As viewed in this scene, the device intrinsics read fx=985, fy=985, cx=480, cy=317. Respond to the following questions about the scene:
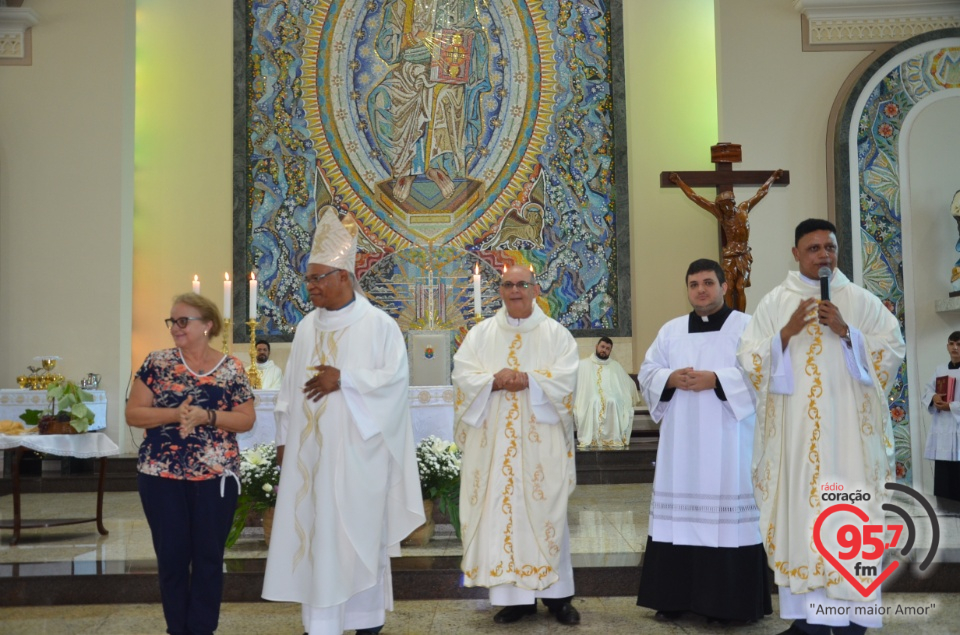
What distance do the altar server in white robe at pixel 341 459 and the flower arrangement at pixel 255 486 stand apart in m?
1.84

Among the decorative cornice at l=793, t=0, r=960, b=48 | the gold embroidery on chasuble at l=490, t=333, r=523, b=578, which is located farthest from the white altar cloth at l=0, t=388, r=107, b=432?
the decorative cornice at l=793, t=0, r=960, b=48

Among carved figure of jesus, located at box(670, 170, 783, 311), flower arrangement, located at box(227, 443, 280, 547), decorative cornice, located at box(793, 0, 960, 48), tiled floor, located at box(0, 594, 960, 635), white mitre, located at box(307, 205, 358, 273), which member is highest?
decorative cornice, located at box(793, 0, 960, 48)

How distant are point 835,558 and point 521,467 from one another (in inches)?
61.3

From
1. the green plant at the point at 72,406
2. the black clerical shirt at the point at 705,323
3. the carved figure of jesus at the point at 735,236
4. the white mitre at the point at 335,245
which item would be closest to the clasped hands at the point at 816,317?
the black clerical shirt at the point at 705,323

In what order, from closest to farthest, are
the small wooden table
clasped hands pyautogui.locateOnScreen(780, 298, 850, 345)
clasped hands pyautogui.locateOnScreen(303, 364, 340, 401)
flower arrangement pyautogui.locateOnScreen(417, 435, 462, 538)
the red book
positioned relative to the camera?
clasped hands pyautogui.locateOnScreen(780, 298, 850, 345)
clasped hands pyautogui.locateOnScreen(303, 364, 340, 401)
flower arrangement pyautogui.locateOnScreen(417, 435, 462, 538)
the small wooden table
the red book

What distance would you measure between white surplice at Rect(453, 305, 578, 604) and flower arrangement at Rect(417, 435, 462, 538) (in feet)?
4.66

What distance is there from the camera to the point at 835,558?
4145 millimetres

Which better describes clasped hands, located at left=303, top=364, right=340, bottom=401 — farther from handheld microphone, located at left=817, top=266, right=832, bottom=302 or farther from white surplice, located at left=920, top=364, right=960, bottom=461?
white surplice, located at left=920, top=364, right=960, bottom=461

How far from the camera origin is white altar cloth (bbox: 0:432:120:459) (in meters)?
6.91

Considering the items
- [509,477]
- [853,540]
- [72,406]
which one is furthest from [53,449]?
[853,540]

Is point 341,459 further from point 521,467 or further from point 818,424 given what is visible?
point 818,424

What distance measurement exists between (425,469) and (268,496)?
103cm

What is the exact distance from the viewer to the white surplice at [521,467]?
4852 mm

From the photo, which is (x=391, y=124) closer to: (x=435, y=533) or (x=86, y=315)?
(x=86, y=315)
